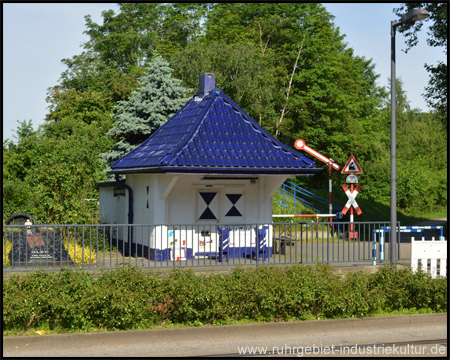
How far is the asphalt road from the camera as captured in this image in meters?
10.5

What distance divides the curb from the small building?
5592 mm

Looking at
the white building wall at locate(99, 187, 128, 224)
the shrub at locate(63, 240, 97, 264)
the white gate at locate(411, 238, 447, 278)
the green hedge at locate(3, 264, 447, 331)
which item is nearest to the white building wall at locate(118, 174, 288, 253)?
the shrub at locate(63, 240, 97, 264)

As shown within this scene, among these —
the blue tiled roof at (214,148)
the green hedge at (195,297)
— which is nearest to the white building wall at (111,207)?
the blue tiled roof at (214,148)

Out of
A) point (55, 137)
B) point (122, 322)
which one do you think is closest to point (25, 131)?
point (55, 137)

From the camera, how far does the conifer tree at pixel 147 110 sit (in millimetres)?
29125

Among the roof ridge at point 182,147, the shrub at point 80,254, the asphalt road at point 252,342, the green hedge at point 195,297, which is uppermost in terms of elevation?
the roof ridge at point 182,147

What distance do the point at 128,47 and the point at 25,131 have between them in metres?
21.2

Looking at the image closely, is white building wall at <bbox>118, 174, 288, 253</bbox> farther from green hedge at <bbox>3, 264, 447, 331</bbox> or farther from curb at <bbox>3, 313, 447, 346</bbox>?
curb at <bbox>3, 313, 447, 346</bbox>

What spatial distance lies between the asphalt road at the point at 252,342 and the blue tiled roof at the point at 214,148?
22.1 ft

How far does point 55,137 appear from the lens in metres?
48.4

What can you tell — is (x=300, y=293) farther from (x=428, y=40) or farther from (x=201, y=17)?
(x=201, y=17)

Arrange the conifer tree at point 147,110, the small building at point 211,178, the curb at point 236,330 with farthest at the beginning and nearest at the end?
the conifer tree at point 147,110, the small building at point 211,178, the curb at point 236,330

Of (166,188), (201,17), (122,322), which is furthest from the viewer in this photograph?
(201,17)

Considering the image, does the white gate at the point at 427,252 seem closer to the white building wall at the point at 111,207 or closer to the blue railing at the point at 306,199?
the white building wall at the point at 111,207
